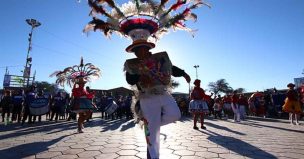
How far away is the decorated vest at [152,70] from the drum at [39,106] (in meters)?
10.4

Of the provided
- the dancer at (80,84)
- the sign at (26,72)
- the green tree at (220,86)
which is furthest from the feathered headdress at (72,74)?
the green tree at (220,86)

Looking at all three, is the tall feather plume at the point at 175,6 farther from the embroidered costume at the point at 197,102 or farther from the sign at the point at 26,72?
the sign at the point at 26,72

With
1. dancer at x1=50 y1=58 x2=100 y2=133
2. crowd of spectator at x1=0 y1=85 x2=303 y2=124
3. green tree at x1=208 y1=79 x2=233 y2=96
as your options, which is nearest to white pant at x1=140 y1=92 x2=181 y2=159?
dancer at x1=50 y1=58 x2=100 y2=133

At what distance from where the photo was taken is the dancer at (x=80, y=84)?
897cm

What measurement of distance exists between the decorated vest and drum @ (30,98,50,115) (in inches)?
408

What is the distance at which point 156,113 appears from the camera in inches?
145

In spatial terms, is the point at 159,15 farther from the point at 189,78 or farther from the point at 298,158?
the point at 298,158

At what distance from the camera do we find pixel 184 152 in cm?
505

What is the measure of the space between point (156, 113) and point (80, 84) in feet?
19.9

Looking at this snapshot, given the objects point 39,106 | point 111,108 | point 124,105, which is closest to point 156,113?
point 39,106

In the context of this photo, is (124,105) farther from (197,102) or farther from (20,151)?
(20,151)

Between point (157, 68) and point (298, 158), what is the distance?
2875 millimetres

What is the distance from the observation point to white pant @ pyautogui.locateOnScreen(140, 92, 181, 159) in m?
Answer: 3.69

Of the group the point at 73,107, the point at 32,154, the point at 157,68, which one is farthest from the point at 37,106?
the point at 157,68
